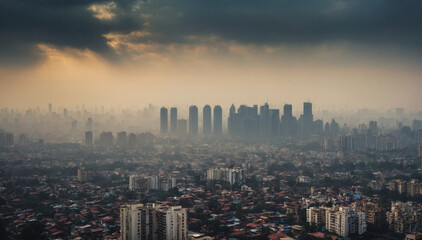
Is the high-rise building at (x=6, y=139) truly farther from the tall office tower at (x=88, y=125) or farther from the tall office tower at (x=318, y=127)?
the tall office tower at (x=318, y=127)

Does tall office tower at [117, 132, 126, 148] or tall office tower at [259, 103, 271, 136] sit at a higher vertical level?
tall office tower at [259, 103, 271, 136]

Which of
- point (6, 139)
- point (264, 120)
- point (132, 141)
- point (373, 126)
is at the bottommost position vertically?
point (132, 141)

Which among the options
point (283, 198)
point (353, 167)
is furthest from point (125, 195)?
point (353, 167)

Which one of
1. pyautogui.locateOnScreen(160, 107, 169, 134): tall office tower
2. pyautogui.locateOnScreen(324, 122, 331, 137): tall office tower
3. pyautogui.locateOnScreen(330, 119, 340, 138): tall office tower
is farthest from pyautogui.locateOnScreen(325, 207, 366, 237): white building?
pyautogui.locateOnScreen(330, 119, 340, 138): tall office tower

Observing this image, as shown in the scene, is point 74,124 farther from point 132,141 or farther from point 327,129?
point 327,129

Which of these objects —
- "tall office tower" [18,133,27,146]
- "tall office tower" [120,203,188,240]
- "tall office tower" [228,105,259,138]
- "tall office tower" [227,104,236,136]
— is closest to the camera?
"tall office tower" [120,203,188,240]

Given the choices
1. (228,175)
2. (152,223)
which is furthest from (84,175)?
(152,223)

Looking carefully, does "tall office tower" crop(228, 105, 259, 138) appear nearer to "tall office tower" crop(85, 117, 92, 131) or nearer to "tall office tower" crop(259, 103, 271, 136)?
"tall office tower" crop(259, 103, 271, 136)
